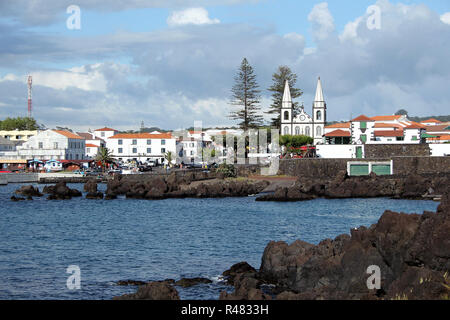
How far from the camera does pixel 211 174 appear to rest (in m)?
73.3

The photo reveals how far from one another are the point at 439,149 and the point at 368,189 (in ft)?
60.9

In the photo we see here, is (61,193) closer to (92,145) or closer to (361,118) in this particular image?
(361,118)

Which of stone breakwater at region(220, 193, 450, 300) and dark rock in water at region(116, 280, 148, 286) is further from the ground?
stone breakwater at region(220, 193, 450, 300)

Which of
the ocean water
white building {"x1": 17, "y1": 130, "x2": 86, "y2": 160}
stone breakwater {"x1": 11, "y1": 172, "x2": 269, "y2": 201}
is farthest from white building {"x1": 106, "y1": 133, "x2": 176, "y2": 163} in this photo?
the ocean water

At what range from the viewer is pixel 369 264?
1734 centimetres

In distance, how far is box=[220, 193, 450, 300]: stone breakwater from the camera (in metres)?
14.8

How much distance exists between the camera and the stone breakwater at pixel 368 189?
174 ft

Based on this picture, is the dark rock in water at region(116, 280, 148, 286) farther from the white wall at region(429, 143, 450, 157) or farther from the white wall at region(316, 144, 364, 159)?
the white wall at region(429, 143, 450, 157)

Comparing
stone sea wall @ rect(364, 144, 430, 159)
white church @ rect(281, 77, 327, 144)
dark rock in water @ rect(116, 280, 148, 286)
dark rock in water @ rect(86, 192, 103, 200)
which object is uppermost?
white church @ rect(281, 77, 327, 144)

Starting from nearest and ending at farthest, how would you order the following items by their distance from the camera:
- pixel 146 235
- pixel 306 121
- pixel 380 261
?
pixel 380 261
pixel 146 235
pixel 306 121

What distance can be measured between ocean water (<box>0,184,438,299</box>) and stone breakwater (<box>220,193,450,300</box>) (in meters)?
2.16

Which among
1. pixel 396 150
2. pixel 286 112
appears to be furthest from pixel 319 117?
pixel 396 150

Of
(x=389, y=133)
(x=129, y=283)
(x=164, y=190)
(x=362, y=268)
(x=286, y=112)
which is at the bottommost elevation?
(x=129, y=283)

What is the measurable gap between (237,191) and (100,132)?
96546mm
